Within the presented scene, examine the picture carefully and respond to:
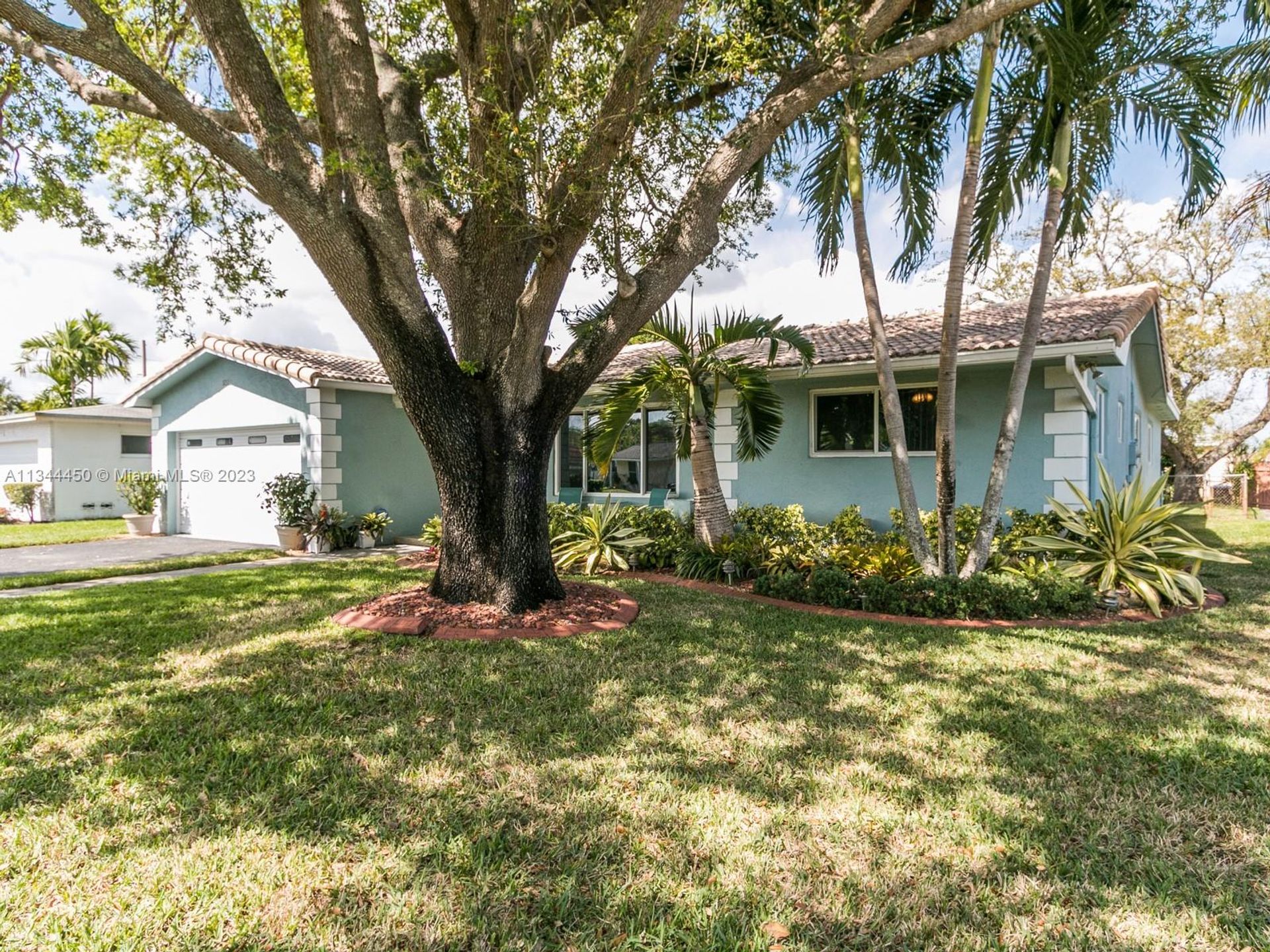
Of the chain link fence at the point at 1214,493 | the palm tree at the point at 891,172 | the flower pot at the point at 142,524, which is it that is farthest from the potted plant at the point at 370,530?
the chain link fence at the point at 1214,493

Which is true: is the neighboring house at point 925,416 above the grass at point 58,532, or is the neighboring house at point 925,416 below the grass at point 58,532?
above

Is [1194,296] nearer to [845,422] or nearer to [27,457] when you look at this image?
[845,422]

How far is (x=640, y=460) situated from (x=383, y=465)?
5560 mm

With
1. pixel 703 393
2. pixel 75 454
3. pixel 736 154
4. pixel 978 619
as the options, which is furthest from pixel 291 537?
pixel 75 454

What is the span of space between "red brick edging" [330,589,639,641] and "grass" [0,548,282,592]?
5.63 m

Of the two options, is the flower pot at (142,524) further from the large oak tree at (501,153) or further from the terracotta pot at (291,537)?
the large oak tree at (501,153)

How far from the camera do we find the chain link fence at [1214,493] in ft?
73.4

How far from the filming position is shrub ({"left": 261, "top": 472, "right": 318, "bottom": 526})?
12.0 meters

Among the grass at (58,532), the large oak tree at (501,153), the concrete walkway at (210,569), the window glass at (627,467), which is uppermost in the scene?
the large oak tree at (501,153)

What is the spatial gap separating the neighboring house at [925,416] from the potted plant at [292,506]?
532cm

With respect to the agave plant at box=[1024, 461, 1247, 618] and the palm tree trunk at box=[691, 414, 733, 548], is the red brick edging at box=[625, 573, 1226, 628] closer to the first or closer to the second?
the agave plant at box=[1024, 461, 1247, 618]

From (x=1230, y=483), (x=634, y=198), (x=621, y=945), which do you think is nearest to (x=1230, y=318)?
(x=1230, y=483)

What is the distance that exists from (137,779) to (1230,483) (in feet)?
110

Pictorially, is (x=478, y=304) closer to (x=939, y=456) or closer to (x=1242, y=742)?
(x=939, y=456)
